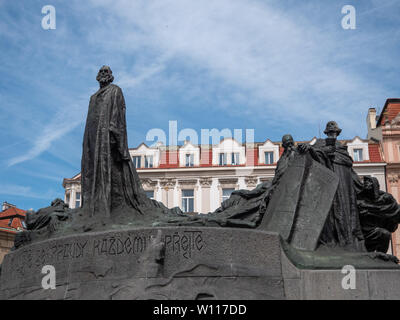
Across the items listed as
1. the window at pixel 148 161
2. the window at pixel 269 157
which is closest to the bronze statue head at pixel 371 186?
the window at pixel 269 157

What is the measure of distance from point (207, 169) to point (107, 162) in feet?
96.9

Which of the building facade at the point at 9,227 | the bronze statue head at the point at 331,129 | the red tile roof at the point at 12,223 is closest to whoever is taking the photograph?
the bronze statue head at the point at 331,129

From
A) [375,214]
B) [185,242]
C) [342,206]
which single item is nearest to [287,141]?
[342,206]

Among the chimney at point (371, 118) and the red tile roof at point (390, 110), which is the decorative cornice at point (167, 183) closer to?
the red tile roof at point (390, 110)

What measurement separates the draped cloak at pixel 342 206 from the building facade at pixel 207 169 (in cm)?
2779

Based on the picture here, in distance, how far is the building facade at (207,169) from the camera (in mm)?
40875

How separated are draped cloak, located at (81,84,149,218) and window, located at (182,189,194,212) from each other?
2826 cm

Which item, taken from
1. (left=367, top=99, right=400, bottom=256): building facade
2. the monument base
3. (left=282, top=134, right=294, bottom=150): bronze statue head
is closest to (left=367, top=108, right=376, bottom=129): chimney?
(left=367, top=99, right=400, bottom=256): building facade

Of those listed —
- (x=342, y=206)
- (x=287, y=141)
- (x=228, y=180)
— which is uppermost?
(x=228, y=180)

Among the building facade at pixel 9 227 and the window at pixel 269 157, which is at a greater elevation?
the window at pixel 269 157

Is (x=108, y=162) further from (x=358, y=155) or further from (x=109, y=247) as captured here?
(x=358, y=155)

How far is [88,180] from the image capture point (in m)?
12.1

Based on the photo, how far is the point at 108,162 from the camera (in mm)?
11938
